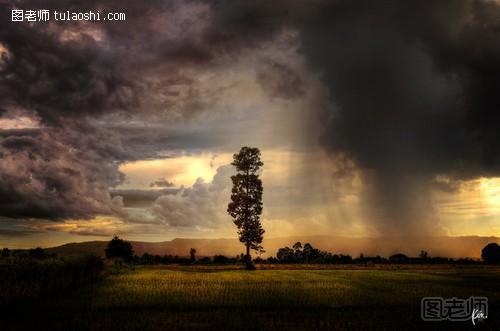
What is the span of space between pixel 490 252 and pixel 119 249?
107 meters

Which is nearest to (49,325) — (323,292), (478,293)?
(323,292)

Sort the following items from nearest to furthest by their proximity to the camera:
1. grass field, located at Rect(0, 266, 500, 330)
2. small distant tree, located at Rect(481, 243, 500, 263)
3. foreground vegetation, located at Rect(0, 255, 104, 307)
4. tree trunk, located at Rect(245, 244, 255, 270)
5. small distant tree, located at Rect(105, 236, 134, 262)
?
grass field, located at Rect(0, 266, 500, 330), foreground vegetation, located at Rect(0, 255, 104, 307), tree trunk, located at Rect(245, 244, 255, 270), small distant tree, located at Rect(105, 236, 134, 262), small distant tree, located at Rect(481, 243, 500, 263)

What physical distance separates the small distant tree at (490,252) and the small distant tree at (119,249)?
10142cm

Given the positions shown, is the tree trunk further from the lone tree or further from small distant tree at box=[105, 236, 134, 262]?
small distant tree at box=[105, 236, 134, 262]

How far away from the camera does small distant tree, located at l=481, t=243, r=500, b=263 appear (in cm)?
13412

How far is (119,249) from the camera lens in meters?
125

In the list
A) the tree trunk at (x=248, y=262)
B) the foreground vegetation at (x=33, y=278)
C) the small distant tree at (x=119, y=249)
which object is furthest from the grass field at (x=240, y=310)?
the small distant tree at (x=119, y=249)

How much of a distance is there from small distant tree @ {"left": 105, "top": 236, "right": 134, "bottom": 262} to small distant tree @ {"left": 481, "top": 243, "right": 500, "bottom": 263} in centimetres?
10142

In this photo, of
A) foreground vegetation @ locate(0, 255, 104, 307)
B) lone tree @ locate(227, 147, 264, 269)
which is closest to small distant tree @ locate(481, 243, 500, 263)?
lone tree @ locate(227, 147, 264, 269)

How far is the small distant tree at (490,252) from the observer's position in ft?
440

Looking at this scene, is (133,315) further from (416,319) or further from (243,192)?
(243,192)

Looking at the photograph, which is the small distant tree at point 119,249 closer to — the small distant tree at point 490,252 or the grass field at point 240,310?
the grass field at point 240,310

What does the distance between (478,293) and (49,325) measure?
2574cm

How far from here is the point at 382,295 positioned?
28141 millimetres
